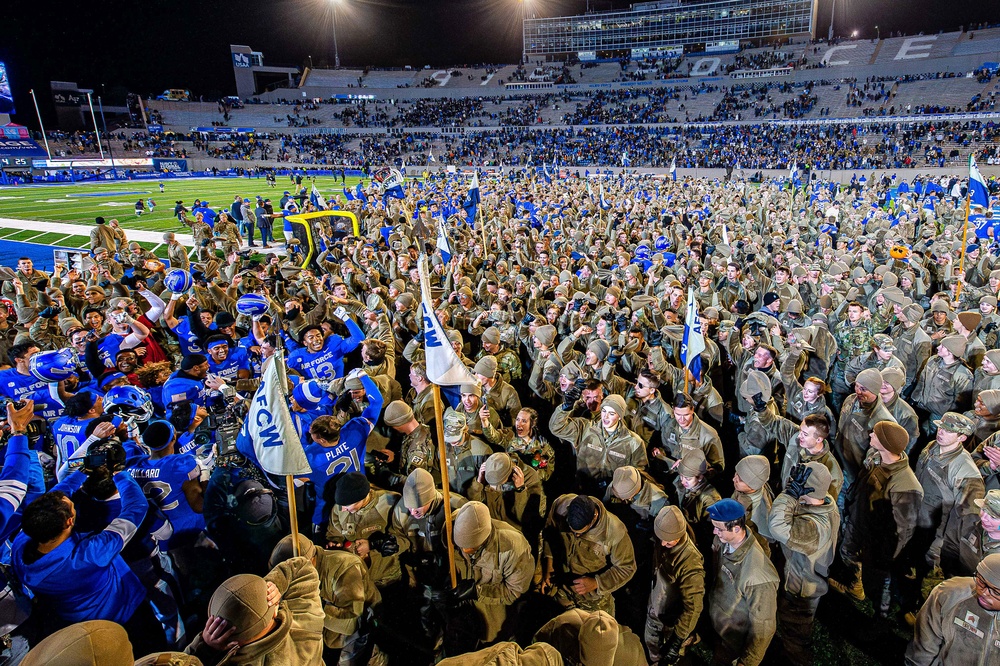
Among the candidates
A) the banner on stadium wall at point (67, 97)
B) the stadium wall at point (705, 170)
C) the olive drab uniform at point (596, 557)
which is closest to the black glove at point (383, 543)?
the olive drab uniform at point (596, 557)

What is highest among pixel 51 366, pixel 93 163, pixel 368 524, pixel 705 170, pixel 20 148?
pixel 20 148

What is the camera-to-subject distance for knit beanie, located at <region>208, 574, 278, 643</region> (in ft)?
7.79

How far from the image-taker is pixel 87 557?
3.05 metres

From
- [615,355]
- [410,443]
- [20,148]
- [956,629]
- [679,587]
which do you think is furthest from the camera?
[20,148]

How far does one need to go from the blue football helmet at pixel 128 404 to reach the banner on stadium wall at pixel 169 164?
56.5m

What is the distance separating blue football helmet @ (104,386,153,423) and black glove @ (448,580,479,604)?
3.22m

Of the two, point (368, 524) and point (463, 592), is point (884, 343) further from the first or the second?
point (368, 524)

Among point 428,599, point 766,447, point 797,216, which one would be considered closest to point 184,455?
point 428,599

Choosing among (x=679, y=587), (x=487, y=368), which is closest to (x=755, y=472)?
(x=679, y=587)

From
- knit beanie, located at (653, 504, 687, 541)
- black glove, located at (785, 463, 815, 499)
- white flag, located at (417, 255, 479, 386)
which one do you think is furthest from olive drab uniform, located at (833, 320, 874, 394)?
white flag, located at (417, 255, 479, 386)

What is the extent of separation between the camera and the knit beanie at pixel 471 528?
3260mm

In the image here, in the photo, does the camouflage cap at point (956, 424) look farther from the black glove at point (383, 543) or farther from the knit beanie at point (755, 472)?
the black glove at point (383, 543)

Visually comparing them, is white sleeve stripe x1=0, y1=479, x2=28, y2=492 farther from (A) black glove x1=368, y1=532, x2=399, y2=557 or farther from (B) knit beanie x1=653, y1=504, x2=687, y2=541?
(B) knit beanie x1=653, y1=504, x2=687, y2=541

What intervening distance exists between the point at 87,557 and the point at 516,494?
2754 mm
